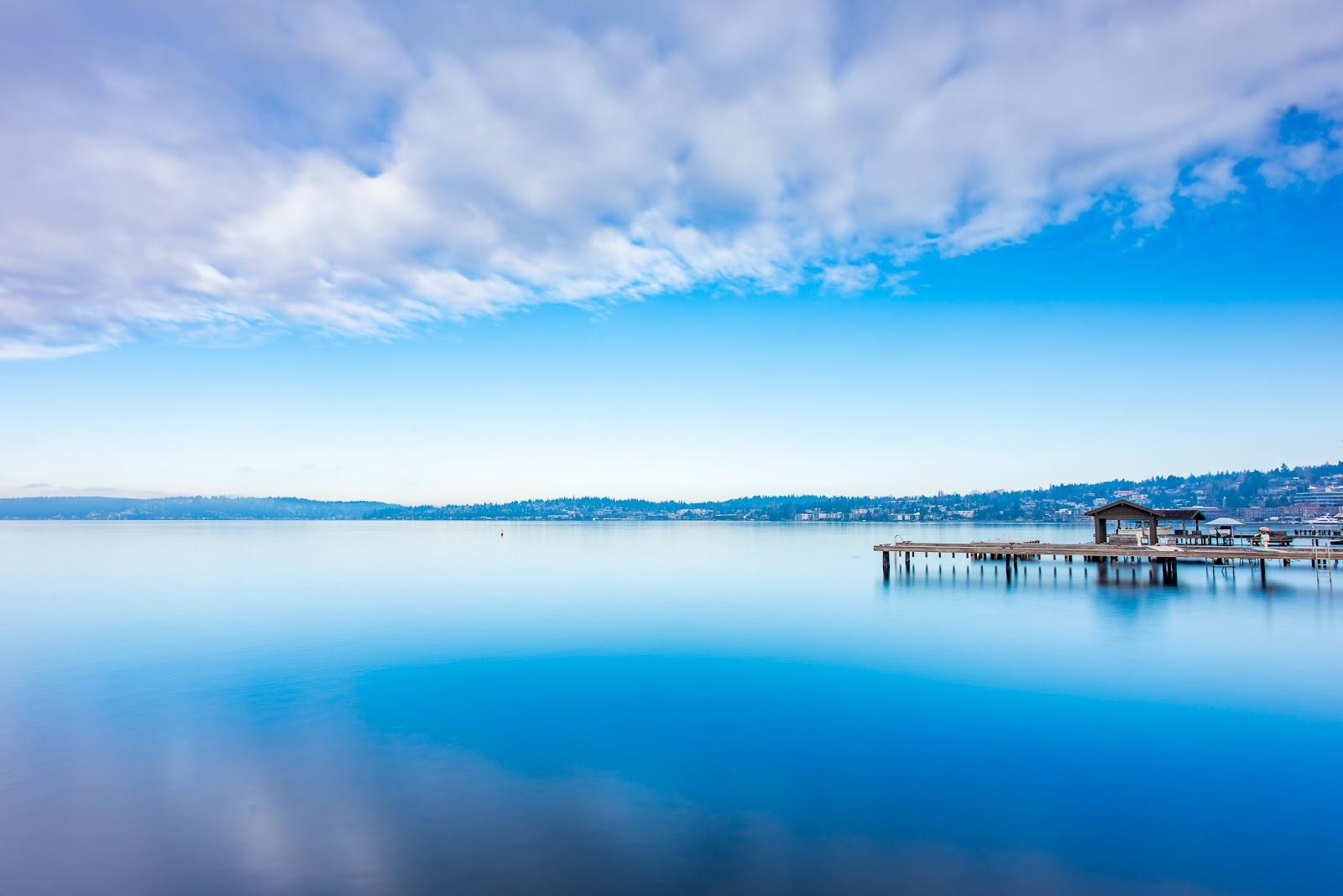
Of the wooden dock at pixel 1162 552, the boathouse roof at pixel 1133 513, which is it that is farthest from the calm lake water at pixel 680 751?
the boathouse roof at pixel 1133 513

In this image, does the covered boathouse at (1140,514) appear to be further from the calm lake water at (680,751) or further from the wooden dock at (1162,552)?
the calm lake water at (680,751)

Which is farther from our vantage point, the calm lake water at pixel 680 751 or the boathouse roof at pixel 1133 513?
the boathouse roof at pixel 1133 513

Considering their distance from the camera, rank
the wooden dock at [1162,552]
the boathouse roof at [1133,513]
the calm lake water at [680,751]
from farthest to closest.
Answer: the boathouse roof at [1133,513] → the wooden dock at [1162,552] → the calm lake water at [680,751]

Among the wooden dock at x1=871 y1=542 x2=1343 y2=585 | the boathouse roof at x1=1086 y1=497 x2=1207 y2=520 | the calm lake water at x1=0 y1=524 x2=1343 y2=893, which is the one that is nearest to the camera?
the calm lake water at x1=0 y1=524 x2=1343 y2=893

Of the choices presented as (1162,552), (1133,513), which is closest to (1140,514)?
(1133,513)

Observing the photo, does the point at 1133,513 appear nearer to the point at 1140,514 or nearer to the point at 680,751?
the point at 1140,514

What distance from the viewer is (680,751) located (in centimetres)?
1675

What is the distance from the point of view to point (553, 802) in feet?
44.5

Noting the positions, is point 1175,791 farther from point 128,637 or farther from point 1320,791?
point 128,637

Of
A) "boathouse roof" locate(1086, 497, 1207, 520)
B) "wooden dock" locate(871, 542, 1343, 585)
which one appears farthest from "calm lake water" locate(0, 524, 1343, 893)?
"boathouse roof" locate(1086, 497, 1207, 520)

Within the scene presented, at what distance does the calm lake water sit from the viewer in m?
11.3

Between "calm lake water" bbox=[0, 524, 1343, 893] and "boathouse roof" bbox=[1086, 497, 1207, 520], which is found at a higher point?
"boathouse roof" bbox=[1086, 497, 1207, 520]

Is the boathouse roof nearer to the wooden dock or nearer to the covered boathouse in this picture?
the covered boathouse

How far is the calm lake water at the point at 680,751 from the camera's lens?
11.3m
